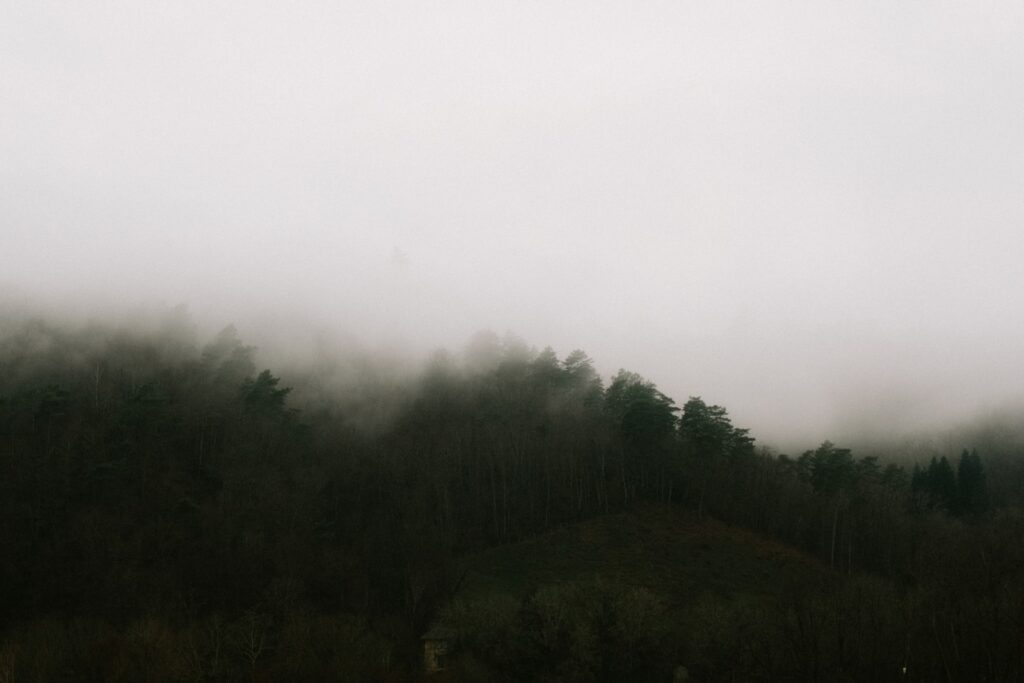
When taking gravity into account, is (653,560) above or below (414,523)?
below

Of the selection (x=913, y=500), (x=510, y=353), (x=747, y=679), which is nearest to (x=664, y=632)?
(x=747, y=679)

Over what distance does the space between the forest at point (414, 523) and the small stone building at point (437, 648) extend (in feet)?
3.25

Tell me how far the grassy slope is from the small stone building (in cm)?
799

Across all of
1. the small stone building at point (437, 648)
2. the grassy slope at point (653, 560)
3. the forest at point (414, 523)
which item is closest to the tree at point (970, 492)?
the forest at point (414, 523)

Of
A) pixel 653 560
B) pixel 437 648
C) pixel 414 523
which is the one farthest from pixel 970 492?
pixel 437 648

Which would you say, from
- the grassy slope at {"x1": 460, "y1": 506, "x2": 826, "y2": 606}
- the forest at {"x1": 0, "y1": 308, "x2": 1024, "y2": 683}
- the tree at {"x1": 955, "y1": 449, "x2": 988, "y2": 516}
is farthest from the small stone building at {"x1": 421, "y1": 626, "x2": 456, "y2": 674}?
the tree at {"x1": 955, "y1": 449, "x2": 988, "y2": 516}

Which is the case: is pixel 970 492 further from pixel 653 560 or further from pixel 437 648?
pixel 437 648

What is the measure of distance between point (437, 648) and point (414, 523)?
Answer: 30241 mm

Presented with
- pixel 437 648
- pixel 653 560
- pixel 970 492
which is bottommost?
pixel 437 648

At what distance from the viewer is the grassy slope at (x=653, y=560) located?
→ 236 ft

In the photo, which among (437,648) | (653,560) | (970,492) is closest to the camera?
(437,648)

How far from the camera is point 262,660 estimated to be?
167 ft

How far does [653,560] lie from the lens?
76.9 meters

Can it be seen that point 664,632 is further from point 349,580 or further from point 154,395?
point 154,395
